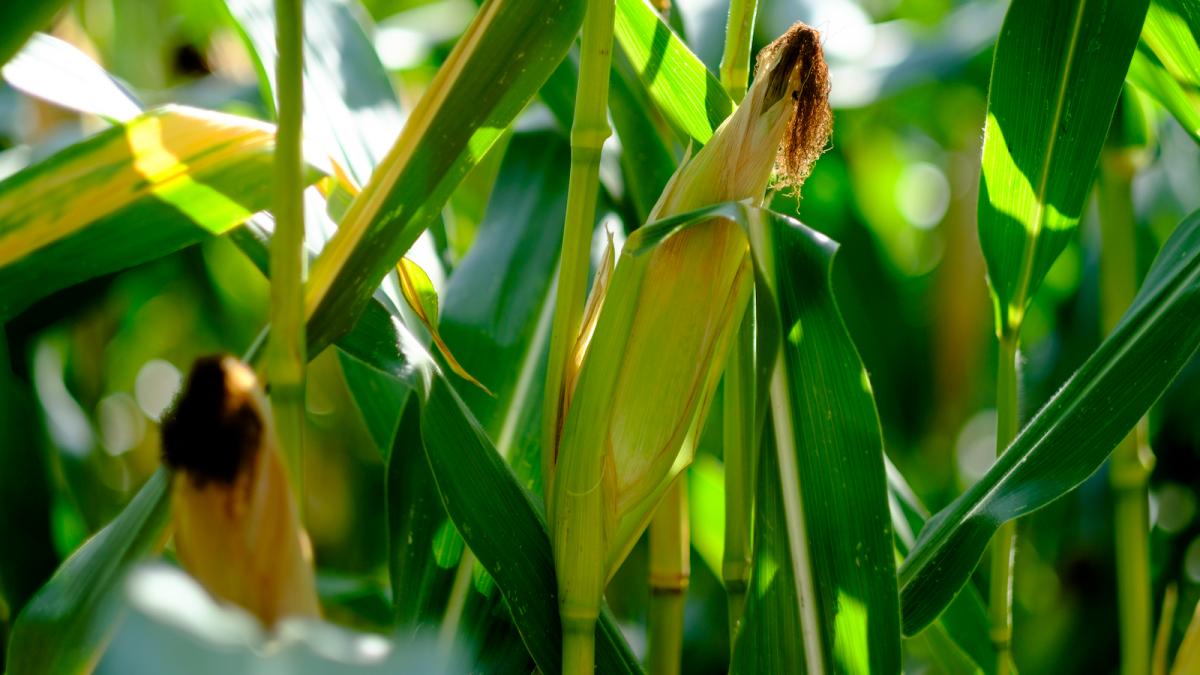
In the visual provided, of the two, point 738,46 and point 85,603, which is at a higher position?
point 738,46

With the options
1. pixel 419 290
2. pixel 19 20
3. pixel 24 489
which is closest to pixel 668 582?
pixel 419 290

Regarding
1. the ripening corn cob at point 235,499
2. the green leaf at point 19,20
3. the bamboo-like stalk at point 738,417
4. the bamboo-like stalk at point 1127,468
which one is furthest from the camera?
the bamboo-like stalk at point 1127,468

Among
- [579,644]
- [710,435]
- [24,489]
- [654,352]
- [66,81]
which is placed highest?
[66,81]

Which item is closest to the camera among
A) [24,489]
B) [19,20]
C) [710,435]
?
[19,20]

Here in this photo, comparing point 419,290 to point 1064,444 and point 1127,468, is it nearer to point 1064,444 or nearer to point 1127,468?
point 1064,444

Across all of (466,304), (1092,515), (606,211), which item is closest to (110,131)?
(466,304)

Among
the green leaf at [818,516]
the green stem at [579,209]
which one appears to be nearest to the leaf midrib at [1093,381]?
the green leaf at [818,516]

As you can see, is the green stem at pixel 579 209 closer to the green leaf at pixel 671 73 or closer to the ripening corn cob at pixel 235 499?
the green leaf at pixel 671 73

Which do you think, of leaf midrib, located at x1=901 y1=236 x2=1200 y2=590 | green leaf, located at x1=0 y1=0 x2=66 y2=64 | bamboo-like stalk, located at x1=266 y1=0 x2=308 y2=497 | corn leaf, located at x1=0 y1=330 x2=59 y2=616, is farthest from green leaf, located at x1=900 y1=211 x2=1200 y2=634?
corn leaf, located at x1=0 y1=330 x2=59 y2=616
